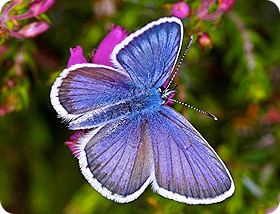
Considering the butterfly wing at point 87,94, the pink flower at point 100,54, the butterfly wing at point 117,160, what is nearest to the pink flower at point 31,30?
the pink flower at point 100,54

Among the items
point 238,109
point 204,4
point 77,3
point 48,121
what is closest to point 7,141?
point 48,121

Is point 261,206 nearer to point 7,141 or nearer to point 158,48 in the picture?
point 158,48

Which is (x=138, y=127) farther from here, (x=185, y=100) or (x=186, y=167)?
(x=185, y=100)

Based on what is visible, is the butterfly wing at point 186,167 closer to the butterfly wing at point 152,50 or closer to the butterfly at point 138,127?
the butterfly at point 138,127

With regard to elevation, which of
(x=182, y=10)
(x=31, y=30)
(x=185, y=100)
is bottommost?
(x=185, y=100)

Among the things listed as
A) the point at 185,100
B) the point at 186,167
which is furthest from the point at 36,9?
the point at 186,167

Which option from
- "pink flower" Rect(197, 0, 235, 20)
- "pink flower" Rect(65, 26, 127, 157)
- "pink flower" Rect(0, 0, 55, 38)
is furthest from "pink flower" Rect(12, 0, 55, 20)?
"pink flower" Rect(197, 0, 235, 20)

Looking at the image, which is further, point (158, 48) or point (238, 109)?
point (238, 109)
